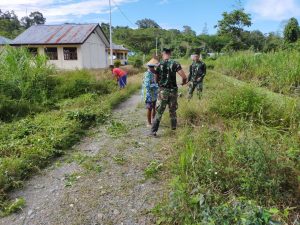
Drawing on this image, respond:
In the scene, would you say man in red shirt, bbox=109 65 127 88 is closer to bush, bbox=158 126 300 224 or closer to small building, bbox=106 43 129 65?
bush, bbox=158 126 300 224

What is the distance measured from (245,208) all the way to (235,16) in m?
46.8

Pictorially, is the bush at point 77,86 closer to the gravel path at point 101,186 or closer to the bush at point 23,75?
the bush at point 23,75

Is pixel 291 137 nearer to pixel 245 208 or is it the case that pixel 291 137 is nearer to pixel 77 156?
pixel 245 208

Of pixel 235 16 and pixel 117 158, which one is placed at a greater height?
pixel 235 16

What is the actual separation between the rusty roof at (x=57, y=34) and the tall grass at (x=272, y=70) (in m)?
13.4

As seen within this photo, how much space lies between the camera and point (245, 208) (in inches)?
114

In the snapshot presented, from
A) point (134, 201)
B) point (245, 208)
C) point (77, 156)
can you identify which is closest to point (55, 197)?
point (134, 201)

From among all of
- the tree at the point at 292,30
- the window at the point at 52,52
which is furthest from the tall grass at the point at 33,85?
the tree at the point at 292,30

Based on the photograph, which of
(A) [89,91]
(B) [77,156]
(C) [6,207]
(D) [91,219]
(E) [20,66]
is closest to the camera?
(D) [91,219]

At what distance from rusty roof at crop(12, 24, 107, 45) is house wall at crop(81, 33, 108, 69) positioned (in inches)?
35.8

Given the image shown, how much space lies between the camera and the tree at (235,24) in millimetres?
44844

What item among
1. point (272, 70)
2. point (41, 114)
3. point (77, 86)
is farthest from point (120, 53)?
point (41, 114)

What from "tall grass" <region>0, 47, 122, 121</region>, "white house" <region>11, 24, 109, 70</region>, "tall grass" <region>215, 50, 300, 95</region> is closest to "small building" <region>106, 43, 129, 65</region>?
"white house" <region>11, 24, 109, 70</region>

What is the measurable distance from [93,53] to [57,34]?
11.8ft
